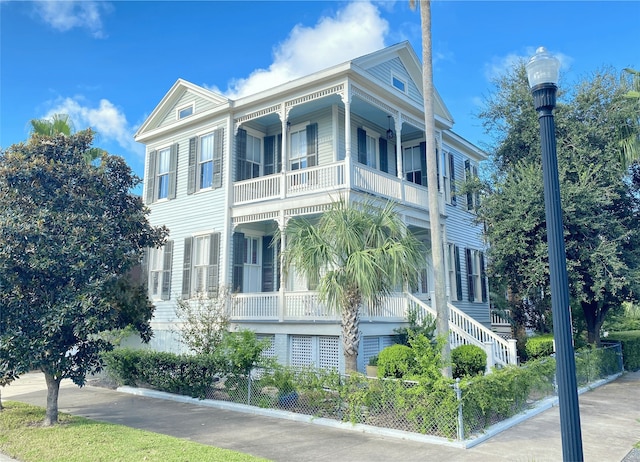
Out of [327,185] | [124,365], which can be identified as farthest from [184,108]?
[124,365]

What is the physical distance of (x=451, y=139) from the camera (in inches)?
811

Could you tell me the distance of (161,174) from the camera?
19.3 metres

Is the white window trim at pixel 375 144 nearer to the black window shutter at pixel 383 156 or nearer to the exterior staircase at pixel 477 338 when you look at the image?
the black window shutter at pixel 383 156

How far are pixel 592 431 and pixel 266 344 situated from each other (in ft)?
22.9

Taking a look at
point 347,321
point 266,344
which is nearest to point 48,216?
point 266,344

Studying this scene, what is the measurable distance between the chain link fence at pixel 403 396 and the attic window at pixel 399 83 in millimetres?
10576

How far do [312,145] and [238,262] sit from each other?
479 centimetres

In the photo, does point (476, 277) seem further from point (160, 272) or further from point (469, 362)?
point (160, 272)

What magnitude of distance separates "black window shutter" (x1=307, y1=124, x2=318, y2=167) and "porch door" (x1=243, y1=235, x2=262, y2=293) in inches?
140

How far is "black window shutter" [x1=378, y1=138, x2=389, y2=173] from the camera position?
710 inches

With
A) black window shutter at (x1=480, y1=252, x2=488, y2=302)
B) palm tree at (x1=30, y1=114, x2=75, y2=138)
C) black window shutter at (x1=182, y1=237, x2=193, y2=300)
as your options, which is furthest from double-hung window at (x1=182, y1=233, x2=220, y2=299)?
black window shutter at (x1=480, y1=252, x2=488, y2=302)

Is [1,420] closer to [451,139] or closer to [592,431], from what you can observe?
[592,431]

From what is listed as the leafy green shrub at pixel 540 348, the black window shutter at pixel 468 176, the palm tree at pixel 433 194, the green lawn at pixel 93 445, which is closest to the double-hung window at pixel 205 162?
the palm tree at pixel 433 194

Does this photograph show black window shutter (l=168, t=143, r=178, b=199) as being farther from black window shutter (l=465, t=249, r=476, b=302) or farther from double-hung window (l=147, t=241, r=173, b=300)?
black window shutter (l=465, t=249, r=476, b=302)
